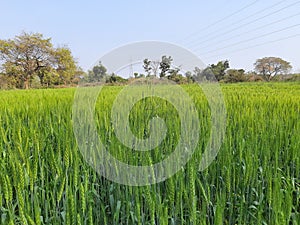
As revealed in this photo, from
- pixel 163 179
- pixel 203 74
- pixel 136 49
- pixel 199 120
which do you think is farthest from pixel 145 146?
pixel 203 74

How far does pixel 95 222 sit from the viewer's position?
1.21 m

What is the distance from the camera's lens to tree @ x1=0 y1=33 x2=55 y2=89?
21562 mm

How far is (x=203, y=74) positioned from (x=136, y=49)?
3585 millimetres

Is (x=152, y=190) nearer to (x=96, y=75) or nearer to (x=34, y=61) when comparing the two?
(x=96, y=75)

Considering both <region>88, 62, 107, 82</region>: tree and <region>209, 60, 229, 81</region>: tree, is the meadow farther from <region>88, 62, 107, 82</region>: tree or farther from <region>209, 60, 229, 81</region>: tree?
<region>209, 60, 229, 81</region>: tree

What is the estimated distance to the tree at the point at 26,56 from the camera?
2156 cm

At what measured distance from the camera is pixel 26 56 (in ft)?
72.7

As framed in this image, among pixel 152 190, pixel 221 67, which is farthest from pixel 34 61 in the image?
pixel 152 190

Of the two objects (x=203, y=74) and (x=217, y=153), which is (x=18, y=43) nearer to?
(x=203, y=74)

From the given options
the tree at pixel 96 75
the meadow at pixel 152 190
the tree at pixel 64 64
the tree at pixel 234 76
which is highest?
the tree at pixel 64 64

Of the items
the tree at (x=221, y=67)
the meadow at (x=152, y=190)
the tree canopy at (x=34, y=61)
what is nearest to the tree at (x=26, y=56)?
the tree canopy at (x=34, y=61)

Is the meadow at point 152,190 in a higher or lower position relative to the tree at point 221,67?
lower

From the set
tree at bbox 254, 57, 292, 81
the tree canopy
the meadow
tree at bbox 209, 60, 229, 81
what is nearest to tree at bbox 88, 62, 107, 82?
the meadow

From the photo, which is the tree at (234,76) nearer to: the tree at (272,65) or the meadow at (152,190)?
the tree at (272,65)
